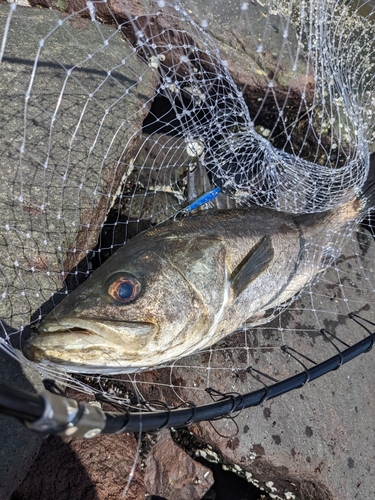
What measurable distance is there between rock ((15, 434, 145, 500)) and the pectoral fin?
1634mm

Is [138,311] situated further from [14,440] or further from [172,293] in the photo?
[14,440]

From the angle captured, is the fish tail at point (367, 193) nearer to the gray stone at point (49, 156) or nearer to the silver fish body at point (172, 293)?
the silver fish body at point (172, 293)

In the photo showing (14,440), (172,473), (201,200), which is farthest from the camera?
(201,200)

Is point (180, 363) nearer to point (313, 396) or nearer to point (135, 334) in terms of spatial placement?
point (135, 334)

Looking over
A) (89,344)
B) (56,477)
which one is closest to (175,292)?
(89,344)

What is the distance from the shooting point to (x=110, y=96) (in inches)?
152

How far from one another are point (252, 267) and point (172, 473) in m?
2.11

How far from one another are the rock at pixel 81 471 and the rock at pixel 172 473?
→ 0.32 m

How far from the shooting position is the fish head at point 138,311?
8.01ft

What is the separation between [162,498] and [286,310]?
7.04 feet

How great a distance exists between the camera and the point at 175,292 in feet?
9.10

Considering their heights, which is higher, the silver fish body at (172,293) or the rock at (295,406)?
the silver fish body at (172,293)

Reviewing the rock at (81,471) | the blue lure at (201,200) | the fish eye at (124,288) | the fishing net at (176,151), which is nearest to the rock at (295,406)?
the fishing net at (176,151)

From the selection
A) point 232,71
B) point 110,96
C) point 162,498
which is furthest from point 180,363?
point 232,71
